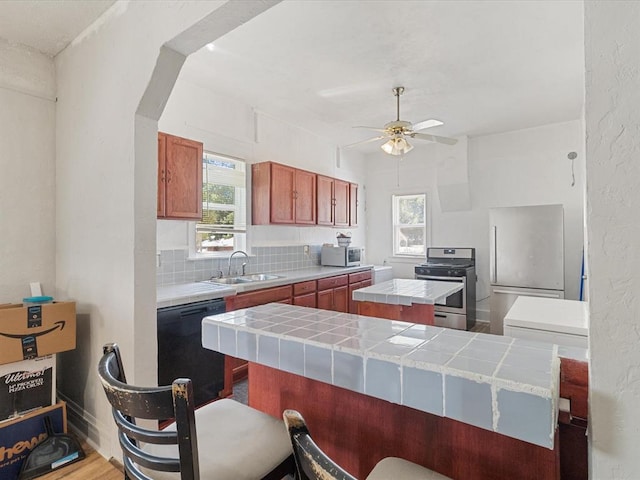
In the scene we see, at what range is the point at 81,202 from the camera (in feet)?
7.51

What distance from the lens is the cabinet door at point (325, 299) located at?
13.4 ft

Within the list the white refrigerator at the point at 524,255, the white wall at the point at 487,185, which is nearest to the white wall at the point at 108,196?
the white refrigerator at the point at 524,255

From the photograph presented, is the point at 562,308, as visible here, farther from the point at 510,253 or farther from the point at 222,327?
the point at 510,253

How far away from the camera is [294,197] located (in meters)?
4.22

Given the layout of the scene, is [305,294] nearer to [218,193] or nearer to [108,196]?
[218,193]

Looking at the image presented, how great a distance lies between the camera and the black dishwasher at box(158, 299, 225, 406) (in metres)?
2.39

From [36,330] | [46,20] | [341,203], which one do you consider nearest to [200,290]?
[36,330]

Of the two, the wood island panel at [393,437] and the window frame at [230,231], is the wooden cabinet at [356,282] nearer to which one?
the window frame at [230,231]

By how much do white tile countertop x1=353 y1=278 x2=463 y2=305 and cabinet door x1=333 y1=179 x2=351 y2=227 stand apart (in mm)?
1884

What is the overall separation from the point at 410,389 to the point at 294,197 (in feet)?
11.6

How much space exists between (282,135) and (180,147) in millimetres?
1809

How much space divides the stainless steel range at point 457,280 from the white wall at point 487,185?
10.1 inches

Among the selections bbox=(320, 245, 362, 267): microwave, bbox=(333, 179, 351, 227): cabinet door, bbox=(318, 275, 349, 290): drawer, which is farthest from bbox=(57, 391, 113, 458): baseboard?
bbox=(333, 179, 351, 227): cabinet door

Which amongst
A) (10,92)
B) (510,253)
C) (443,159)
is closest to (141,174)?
(10,92)
